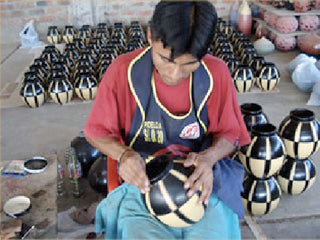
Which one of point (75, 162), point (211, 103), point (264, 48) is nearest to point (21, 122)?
point (75, 162)

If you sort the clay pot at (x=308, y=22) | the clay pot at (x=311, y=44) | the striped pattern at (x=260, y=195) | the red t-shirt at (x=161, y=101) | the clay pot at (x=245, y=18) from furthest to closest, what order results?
the clay pot at (x=245, y=18), the clay pot at (x=308, y=22), the clay pot at (x=311, y=44), the striped pattern at (x=260, y=195), the red t-shirt at (x=161, y=101)

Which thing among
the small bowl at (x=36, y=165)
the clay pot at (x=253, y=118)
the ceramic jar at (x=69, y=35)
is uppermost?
the clay pot at (x=253, y=118)

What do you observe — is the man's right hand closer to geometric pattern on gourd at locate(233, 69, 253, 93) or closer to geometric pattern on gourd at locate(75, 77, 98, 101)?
geometric pattern on gourd at locate(75, 77, 98, 101)

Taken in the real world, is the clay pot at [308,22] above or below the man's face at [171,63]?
below

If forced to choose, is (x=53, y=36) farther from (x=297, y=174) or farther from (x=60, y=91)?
(x=297, y=174)

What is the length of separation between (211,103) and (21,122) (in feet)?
7.72

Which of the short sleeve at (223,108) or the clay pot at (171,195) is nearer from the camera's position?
the clay pot at (171,195)

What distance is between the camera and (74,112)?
3396mm

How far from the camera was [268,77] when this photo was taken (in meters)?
3.60

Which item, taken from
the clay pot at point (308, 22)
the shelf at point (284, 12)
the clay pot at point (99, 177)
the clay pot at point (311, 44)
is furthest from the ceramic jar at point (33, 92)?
the clay pot at point (308, 22)

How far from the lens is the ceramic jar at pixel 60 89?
3.44 meters

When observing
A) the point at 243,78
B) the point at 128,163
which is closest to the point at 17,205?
the point at 128,163

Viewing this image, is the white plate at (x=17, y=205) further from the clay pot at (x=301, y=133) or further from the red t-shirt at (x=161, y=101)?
the clay pot at (x=301, y=133)

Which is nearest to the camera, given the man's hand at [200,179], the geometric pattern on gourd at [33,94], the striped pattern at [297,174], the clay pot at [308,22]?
the man's hand at [200,179]
